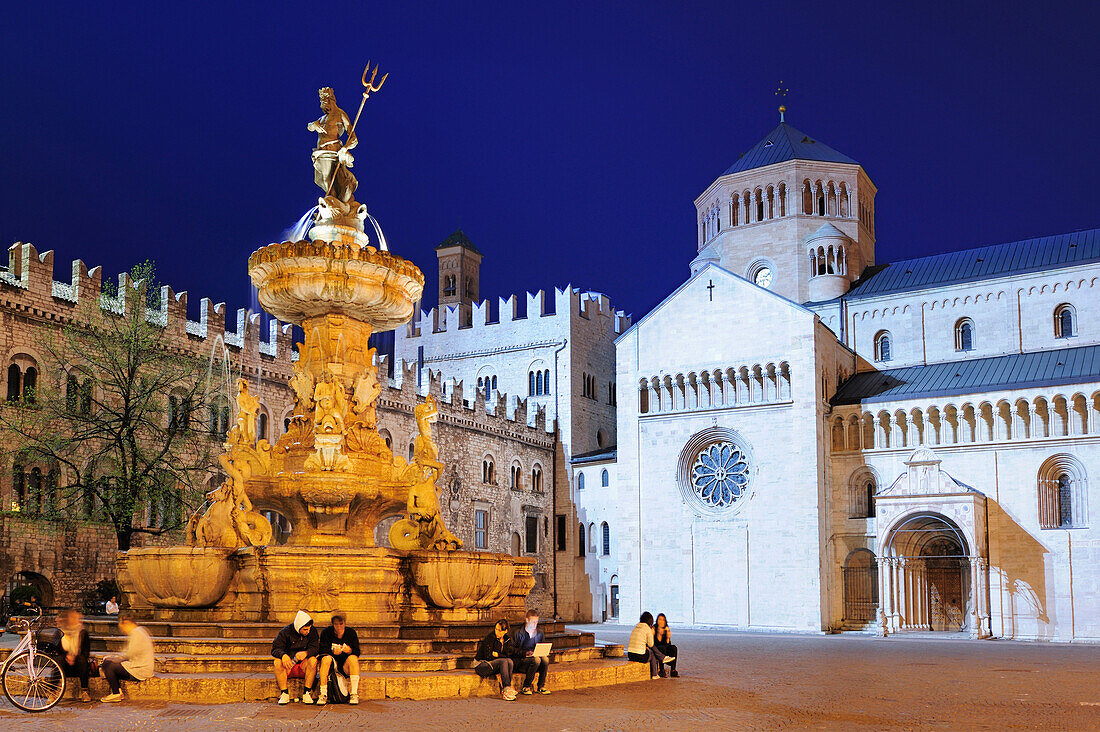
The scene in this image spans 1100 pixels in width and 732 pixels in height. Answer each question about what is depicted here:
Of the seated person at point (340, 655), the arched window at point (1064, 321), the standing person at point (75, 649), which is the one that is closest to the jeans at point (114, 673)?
the standing person at point (75, 649)

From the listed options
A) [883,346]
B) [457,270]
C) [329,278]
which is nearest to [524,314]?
[457,270]

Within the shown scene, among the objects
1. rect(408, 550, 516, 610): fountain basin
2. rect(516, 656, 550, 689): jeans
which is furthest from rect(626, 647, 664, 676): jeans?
rect(516, 656, 550, 689): jeans

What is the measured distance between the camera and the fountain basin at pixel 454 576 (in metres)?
15.0

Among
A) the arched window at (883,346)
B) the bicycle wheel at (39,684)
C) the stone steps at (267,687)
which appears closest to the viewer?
the bicycle wheel at (39,684)

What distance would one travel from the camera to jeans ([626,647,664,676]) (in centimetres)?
1560

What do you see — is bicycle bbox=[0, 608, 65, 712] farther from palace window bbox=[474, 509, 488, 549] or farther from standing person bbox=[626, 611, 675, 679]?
palace window bbox=[474, 509, 488, 549]

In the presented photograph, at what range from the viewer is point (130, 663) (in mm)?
11508

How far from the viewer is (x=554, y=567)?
53.0 meters

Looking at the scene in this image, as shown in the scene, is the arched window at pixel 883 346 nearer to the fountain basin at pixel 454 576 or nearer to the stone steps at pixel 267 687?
the fountain basin at pixel 454 576

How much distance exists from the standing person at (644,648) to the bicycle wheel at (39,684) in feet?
24.5

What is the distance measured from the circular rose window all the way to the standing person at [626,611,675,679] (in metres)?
27.6

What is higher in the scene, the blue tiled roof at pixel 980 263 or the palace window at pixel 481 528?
the blue tiled roof at pixel 980 263

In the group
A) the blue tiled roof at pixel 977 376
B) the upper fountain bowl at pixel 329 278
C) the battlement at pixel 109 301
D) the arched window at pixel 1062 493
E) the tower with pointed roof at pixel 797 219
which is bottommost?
the arched window at pixel 1062 493

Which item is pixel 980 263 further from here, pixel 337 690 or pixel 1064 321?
pixel 337 690
